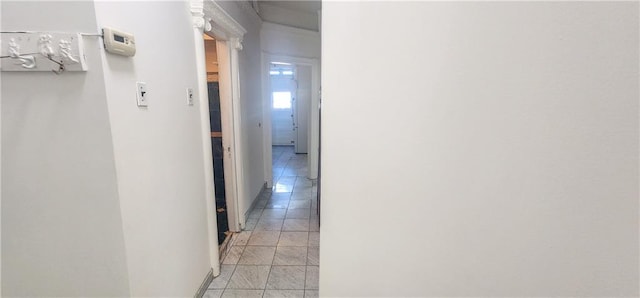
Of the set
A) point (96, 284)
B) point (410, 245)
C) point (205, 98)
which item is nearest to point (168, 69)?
point (205, 98)

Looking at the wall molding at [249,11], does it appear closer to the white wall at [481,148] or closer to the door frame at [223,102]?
the door frame at [223,102]

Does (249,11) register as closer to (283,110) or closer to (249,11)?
(249,11)

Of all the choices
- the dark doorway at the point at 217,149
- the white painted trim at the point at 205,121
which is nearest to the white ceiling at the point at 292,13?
the dark doorway at the point at 217,149

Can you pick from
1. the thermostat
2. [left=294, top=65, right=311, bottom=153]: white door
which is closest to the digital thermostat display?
the thermostat

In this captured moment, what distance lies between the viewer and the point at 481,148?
→ 622 mm

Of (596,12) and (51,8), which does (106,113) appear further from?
(596,12)

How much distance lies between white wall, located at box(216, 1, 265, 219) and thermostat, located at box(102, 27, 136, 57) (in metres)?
1.45

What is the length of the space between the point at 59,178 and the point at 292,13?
3.60m

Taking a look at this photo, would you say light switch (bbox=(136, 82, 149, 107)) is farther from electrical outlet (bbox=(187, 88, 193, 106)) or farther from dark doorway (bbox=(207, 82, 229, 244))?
dark doorway (bbox=(207, 82, 229, 244))

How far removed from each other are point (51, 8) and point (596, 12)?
5.29ft

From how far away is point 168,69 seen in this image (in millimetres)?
1495

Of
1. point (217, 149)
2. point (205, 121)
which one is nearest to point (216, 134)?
point (217, 149)

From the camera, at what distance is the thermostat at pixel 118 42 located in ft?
3.43

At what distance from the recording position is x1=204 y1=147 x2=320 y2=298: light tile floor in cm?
207
